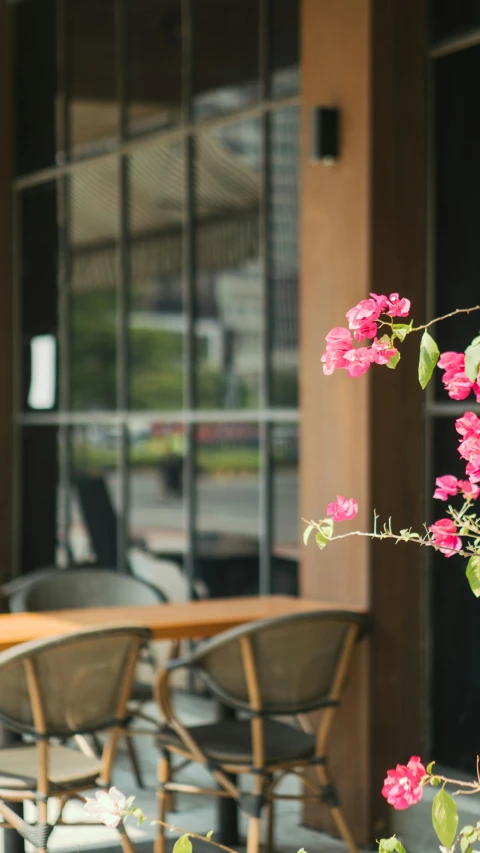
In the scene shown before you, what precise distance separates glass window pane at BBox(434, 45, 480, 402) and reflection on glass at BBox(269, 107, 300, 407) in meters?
0.77

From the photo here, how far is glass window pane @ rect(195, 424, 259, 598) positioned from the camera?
5297 millimetres

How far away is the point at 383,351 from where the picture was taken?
67.4 inches

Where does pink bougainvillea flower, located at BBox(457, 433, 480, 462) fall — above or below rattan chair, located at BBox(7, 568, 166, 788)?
above

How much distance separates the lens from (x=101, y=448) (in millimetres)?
6473

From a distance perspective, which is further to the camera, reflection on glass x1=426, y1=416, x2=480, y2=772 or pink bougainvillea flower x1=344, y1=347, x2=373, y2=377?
reflection on glass x1=426, y1=416, x2=480, y2=772

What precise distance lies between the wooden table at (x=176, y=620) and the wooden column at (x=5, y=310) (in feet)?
9.97

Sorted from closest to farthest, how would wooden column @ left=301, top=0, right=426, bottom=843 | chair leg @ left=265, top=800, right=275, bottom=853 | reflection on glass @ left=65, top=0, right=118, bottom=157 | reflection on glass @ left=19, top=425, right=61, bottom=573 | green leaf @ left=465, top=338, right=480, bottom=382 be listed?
green leaf @ left=465, top=338, right=480, bottom=382 < chair leg @ left=265, top=800, right=275, bottom=853 < wooden column @ left=301, top=0, right=426, bottom=843 < reflection on glass @ left=65, top=0, right=118, bottom=157 < reflection on glass @ left=19, top=425, right=61, bottom=573

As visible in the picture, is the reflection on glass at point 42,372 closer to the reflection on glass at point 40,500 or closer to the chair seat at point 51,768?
the reflection on glass at point 40,500

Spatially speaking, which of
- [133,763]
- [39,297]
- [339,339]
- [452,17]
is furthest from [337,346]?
[39,297]

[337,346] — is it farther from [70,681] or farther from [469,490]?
[70,681]

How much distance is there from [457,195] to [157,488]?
2.30m

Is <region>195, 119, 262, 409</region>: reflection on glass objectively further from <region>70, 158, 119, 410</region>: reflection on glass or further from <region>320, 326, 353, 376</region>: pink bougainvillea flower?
<region>320, 326, 353, 376</region>: pink bougainvillea flower

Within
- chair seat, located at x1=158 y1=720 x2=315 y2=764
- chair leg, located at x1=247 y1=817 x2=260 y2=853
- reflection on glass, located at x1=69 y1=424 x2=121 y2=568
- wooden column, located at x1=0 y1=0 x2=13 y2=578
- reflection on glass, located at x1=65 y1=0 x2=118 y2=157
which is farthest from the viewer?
wooden column, located at x1=0 y1=0 x2=13 y2=578

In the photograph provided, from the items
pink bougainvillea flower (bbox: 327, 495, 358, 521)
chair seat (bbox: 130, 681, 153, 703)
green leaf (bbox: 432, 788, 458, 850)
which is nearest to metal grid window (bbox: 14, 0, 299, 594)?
chair seat (bbox: 130, 681, 153, 703)
